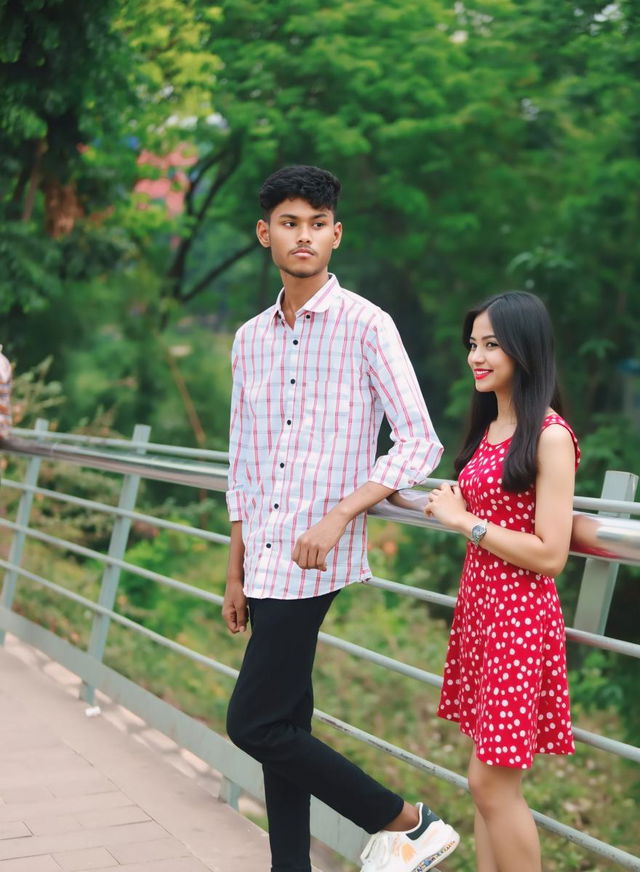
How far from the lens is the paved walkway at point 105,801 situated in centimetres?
317

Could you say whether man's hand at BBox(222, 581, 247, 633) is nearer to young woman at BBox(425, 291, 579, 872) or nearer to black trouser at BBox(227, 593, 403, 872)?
black trouser at BBox(227, 593, 403, 872)

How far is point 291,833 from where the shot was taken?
2740mm

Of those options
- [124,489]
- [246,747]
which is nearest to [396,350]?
[246,747]

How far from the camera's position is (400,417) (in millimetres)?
2594

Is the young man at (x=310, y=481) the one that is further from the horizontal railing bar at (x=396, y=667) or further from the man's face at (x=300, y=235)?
the horizontal railing bar at (x=396, y=667)

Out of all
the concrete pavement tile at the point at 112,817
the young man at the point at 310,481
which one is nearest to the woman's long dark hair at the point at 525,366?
the young man at the point at 310,481

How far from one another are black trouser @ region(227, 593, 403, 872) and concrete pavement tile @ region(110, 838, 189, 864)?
60 centimetres

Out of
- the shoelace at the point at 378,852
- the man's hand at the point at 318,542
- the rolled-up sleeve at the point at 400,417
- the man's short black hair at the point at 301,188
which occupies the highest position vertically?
the man's short black hair at the point at 301,188

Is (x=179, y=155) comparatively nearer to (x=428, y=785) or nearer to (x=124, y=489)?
(x=428, y=785)

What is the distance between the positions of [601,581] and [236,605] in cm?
90

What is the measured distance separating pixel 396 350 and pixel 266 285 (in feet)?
58.2

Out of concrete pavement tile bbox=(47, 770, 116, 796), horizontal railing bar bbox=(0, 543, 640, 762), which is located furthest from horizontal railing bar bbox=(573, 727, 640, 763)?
concrete pavement tile bbox=(47, 770, 116, 796)

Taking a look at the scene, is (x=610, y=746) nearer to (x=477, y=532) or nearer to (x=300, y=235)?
(x=477, y=532)

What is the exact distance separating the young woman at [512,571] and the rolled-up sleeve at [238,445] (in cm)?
56
